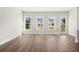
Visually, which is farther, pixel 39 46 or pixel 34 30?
pixel 34 30

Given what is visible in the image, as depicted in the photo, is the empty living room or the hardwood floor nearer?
the hardwood floor

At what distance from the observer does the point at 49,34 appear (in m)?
6.14

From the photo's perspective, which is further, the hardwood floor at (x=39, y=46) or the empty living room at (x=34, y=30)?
the empty living room at (x=34, y=30)

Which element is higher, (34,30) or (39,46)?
(34,30)

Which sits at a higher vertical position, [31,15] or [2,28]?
[31,15]
